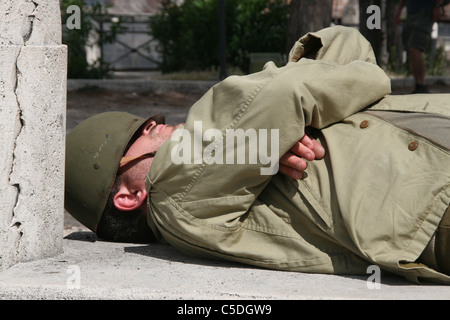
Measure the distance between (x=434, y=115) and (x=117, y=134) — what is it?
55.6 inches

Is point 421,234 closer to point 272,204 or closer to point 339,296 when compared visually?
point 339,296

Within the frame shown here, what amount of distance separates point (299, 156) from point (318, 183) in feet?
0.42

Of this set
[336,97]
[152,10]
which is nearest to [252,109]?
[336,97]

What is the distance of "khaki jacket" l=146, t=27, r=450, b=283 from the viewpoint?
2609 mm

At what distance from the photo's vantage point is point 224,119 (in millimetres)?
2824

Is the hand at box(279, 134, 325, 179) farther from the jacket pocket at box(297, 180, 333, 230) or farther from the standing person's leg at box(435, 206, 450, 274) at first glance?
the standing person's leg at box(435, 206, 450, 274)

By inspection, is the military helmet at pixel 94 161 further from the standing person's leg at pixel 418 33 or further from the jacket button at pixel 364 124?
the standing person's leg at pixel 418 33

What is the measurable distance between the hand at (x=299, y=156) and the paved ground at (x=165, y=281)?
1.33ft

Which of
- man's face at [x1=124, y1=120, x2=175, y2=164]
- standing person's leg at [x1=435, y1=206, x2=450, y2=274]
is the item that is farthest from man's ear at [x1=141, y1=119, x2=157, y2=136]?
standing person's leg at [x1=435, y1=206, x2=450, y2=274]

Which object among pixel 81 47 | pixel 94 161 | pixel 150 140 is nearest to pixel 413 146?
pixel 150 140

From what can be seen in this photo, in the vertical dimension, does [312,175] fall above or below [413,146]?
below

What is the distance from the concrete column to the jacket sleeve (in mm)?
450

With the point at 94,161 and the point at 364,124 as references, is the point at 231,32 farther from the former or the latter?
the point at 364,124

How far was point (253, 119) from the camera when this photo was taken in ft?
9.09
